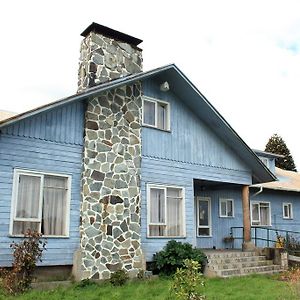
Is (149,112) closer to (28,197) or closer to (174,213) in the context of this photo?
(174,213)

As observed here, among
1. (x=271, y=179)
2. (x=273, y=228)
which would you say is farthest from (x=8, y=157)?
(x=273, y=228)

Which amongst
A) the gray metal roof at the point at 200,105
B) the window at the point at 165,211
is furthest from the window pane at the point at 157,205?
the gray metal roof at the point at 200,105

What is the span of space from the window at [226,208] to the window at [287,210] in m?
4.16

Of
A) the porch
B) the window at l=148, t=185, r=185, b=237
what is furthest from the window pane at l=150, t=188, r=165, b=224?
the porch

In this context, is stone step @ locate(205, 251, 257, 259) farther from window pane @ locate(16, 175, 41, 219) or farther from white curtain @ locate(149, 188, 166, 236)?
window pane @ locate(16, 175, 41, 219)

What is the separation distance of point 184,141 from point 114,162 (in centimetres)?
325

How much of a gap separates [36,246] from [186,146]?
6853 mm

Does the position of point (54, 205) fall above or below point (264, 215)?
below

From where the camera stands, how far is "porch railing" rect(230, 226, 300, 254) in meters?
19.5

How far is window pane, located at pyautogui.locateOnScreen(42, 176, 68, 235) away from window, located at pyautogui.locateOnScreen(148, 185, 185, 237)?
120 inches

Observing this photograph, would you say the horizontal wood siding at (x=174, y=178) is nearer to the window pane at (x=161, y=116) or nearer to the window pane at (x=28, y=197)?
the window pane at (x=161, y=116)

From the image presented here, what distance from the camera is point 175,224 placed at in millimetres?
14516

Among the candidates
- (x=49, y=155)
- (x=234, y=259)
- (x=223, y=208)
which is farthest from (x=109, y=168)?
(x=223, y=208)

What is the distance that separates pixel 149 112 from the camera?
1459cm
